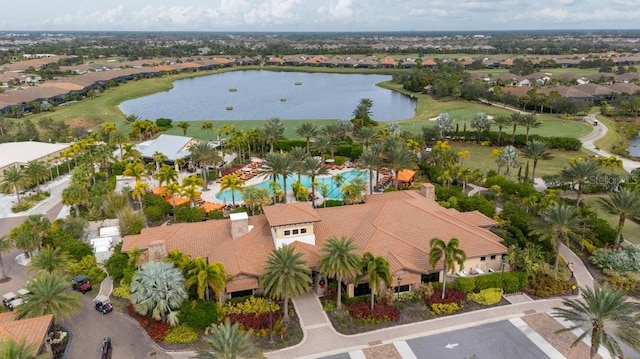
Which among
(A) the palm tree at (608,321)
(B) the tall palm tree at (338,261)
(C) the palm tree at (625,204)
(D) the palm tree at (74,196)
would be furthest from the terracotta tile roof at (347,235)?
(D) the palm tree at (74,196)

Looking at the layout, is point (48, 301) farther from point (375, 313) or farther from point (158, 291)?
point (375, 313)

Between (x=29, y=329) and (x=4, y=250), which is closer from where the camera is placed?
(x=29, y=329)

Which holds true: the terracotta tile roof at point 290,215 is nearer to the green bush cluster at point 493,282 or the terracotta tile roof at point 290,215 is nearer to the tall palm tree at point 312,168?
the green bush cluster at point 493,282

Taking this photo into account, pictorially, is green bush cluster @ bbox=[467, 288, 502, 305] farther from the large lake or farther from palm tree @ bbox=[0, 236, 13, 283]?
the large lake

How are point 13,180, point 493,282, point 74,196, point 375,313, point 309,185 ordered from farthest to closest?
→ 1. point 309,185
2. point 13,180
3. point 74,196
4. point 493,282
5. point 375,313

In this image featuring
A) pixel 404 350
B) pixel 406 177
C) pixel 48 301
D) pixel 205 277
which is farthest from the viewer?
pixel 406 177

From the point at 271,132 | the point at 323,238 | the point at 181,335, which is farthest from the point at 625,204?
the point at 271,132

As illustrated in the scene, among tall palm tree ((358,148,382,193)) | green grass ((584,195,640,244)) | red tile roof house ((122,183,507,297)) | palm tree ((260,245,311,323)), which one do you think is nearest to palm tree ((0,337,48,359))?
red tile roof house ((122,183,507,297))

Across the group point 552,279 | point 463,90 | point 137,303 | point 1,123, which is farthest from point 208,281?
point 463,90
